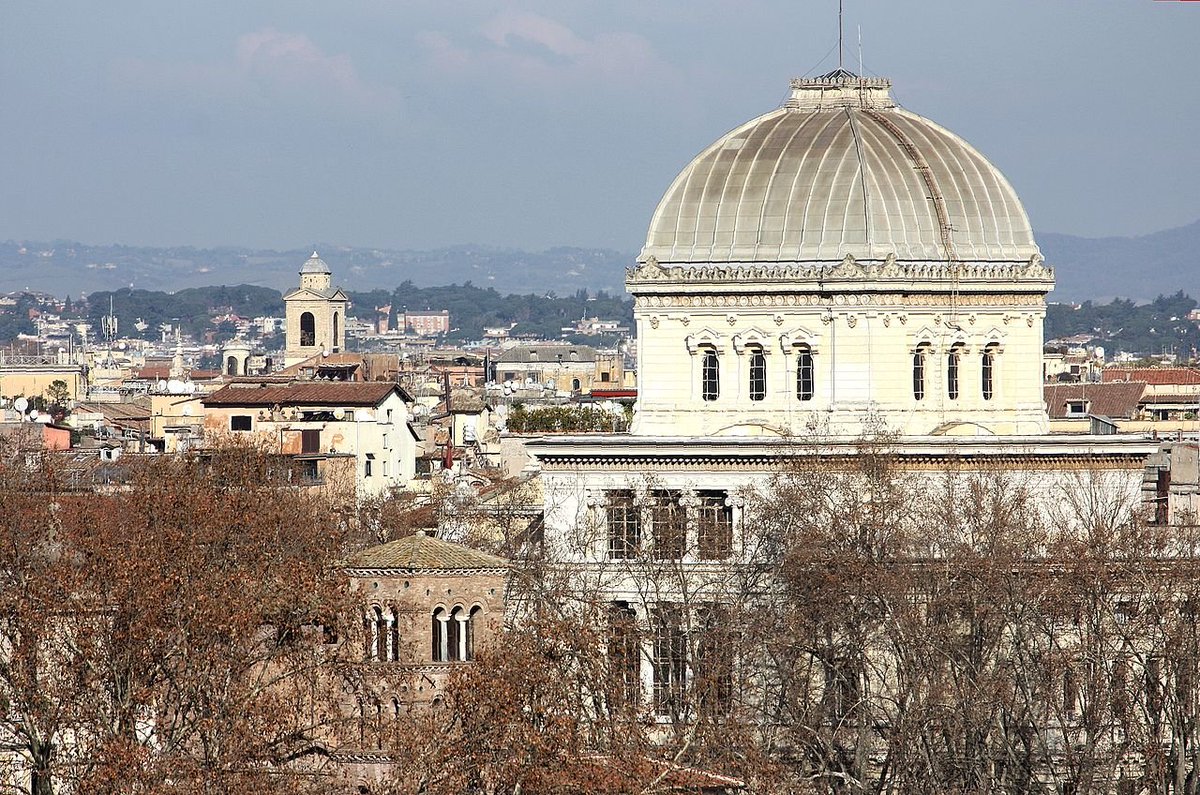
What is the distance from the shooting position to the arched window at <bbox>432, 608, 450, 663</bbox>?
185ft

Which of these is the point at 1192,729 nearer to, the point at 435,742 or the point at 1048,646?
the point at 1048,646

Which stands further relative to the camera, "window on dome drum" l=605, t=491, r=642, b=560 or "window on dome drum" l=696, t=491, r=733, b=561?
"window on dome drum" l=605, t=491, r=642, b=560

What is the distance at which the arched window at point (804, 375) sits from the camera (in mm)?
70188

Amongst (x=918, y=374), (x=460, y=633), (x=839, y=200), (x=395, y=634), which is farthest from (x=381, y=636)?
(x=839, y=200)

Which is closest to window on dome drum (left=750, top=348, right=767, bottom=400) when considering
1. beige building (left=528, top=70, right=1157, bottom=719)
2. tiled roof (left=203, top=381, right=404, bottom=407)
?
beige building (left=528, top=70, right=1157, bottom=719)

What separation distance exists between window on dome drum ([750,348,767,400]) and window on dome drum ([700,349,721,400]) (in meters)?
0.72

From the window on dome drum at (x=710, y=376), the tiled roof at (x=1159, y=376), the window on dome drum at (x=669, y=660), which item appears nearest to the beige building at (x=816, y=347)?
the window on dome drum at (x=710, y=376)

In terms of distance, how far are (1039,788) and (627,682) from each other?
7358 millimetres

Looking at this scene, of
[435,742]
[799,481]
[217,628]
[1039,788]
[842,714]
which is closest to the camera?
[435,742]

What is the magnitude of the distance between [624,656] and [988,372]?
16617mm

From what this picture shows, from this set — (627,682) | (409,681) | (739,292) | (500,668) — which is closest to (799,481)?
(739,292)

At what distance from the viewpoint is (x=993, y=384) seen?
71438 mm

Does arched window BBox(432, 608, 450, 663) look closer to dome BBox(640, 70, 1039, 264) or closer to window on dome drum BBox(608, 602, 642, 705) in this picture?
window on dome drum BBox(608, 602, 642, 705)

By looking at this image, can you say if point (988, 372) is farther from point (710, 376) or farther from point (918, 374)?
point (710, 376)
